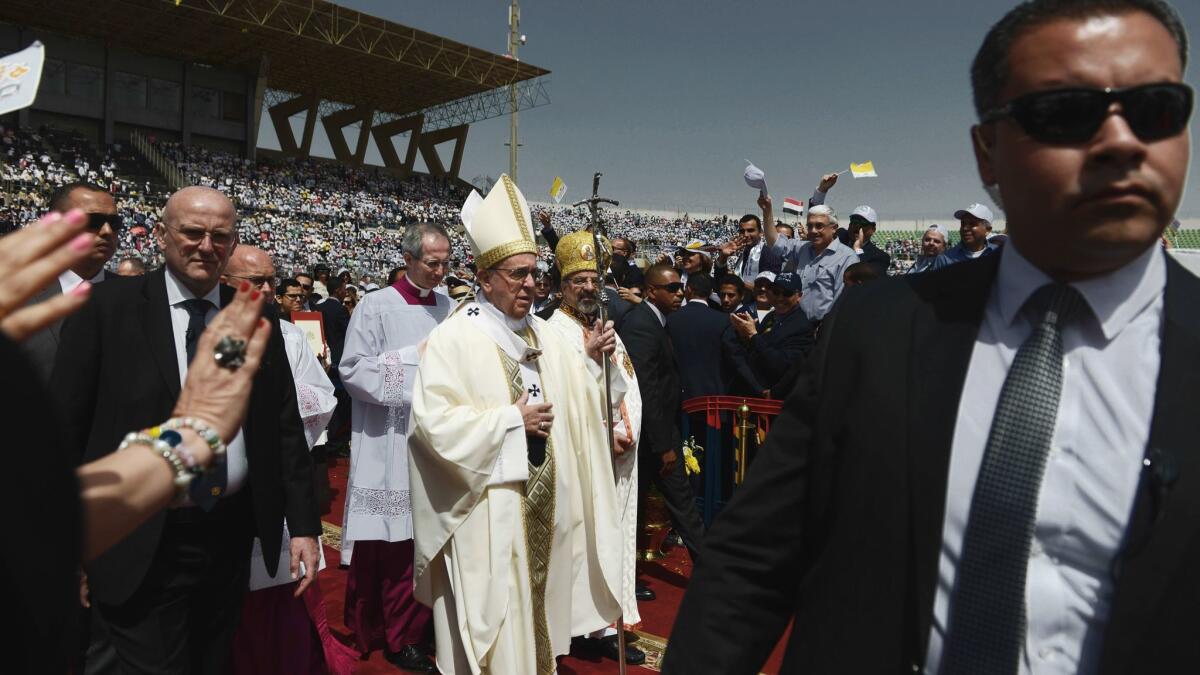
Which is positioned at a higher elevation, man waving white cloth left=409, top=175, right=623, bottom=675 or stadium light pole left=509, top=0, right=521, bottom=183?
stadium light pole left=509, top=0, right=521, bottom=183

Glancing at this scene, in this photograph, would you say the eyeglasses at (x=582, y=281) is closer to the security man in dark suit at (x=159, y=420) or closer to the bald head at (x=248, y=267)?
the bald head at (x=248, y=267)

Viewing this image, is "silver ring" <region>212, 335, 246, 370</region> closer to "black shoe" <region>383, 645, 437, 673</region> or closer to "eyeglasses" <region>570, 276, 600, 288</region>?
"black shoe" <region>383, 645, 437, 673</region>

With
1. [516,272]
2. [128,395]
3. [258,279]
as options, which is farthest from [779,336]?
[128,395]

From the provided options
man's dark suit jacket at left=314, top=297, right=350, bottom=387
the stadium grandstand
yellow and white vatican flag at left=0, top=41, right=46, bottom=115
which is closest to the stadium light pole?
the stadium grandstand

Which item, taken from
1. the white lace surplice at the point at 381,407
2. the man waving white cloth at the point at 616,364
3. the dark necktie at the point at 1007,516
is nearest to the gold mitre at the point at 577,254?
the man waving white cloth at the point at 616,364

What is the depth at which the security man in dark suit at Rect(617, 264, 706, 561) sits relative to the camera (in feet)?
17.7

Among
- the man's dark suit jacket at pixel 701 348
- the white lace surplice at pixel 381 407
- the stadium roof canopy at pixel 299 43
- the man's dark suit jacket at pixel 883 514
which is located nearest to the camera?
the man's dark suit jacket at pixel 883 514

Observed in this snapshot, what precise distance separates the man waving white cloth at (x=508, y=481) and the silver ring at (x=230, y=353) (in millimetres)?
1838

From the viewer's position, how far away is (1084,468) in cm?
121

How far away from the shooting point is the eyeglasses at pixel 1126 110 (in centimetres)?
116

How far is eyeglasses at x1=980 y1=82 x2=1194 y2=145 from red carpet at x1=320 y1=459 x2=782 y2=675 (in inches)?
118

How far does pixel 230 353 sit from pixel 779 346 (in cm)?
476

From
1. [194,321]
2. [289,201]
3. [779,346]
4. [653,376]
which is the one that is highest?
[289,201]

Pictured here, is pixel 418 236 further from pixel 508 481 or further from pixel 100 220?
pixel 508 481
